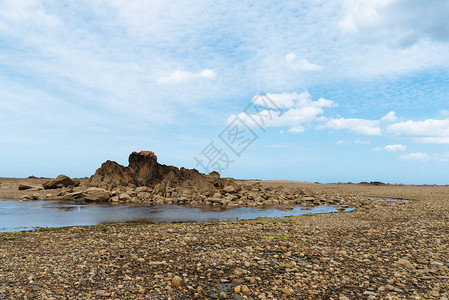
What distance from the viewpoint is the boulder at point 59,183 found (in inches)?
1793

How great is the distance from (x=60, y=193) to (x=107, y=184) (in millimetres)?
5958

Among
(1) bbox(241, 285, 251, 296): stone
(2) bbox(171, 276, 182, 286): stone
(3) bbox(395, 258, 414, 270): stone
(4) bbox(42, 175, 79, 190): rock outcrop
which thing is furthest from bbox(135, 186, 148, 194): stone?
(3) bbox(395, 258, 414, 270): stone

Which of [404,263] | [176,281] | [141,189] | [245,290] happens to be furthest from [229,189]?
[245,290]

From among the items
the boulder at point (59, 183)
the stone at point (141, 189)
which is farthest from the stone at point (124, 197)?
the boulder at point (59, 183)

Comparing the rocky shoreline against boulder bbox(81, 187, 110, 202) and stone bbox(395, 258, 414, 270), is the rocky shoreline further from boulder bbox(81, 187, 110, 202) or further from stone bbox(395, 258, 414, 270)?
stone bbox(395, 258, 414, 270)

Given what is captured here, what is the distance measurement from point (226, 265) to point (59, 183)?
44.8 metres

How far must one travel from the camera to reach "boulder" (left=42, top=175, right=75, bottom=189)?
45531 millimetres

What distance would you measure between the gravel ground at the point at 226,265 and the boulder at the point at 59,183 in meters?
34.6

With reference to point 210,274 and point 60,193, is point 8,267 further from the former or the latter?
point 60,193

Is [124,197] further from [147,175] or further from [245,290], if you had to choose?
[245,290]

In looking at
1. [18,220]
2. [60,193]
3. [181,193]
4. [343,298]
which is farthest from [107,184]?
[343,298]

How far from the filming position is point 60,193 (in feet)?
131

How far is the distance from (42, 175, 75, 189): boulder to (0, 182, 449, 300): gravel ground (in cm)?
3465

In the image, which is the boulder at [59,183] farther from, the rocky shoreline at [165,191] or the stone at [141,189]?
the stone at [141,189]
